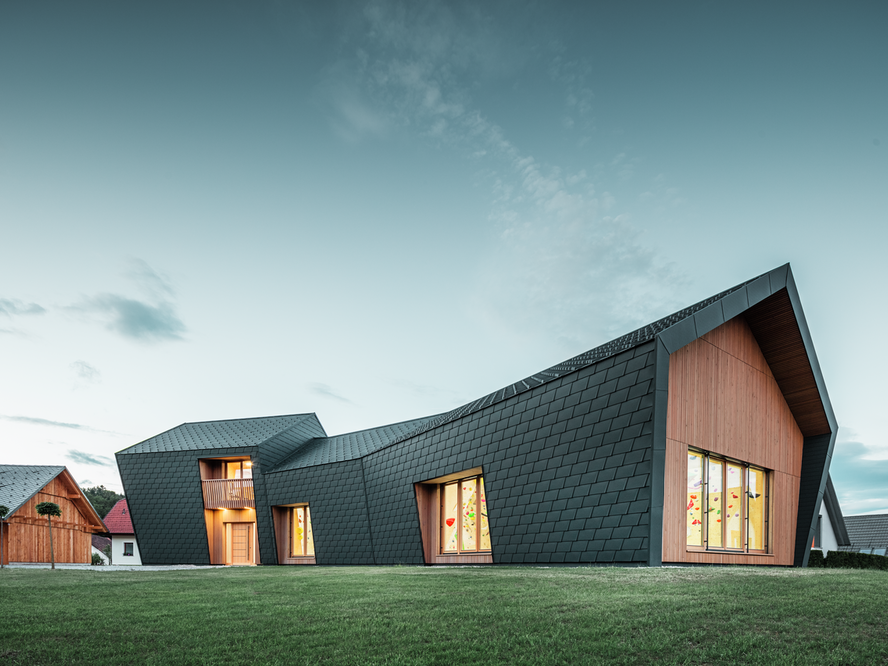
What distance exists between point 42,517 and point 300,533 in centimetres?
1311

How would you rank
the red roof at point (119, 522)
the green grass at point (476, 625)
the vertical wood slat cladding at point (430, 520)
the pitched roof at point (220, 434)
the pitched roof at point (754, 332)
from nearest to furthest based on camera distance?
the green grass at point (476, 625)
the pitched roof at point (754, 332)
the vertical wood slat cladding at point (430, 520)
the pitched roof at point (220, 434)
the red roof at point (119, 522)

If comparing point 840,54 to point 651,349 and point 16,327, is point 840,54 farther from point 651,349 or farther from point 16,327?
point 16,327

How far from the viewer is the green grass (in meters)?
3.44

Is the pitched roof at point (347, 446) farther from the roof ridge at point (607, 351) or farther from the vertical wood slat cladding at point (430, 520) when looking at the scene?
the roof ridge at point (607, 351)

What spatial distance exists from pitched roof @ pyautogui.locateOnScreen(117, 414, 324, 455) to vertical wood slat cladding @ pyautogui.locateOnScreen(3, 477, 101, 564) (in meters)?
5.06

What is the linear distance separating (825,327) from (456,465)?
16026 millimetres

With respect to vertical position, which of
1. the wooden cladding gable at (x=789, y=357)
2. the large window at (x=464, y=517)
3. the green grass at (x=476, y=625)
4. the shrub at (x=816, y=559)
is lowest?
the shrub at (x=816, y=559)

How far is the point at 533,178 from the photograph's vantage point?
86.3ft

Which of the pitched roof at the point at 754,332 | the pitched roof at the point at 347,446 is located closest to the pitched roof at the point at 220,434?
the pitched roof at the point at 347,446

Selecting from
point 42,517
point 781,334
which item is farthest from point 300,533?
point 781,334

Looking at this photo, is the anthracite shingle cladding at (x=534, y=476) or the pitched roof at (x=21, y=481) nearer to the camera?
the anthracite shingle cladding at (x=534, y=476)

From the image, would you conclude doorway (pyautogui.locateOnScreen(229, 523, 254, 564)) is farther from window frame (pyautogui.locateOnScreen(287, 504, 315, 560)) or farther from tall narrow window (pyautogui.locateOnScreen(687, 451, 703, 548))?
tall narrow window (pyautogui.locateOnScreen(687, 451, 703, 548))

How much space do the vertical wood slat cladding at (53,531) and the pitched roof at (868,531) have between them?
44.5 meters

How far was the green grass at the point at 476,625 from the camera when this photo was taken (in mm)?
3438
